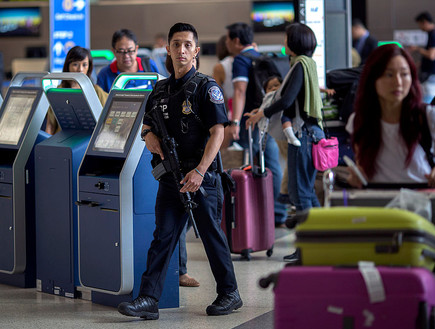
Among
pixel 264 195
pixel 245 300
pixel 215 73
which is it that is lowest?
pixel 245 300

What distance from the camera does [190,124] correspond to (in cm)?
456

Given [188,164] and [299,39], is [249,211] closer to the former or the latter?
[299,39]

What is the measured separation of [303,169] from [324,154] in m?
0.19

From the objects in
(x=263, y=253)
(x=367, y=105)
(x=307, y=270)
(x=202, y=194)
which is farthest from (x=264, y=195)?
(x=307, y=270)

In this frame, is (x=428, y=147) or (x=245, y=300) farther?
(x=245, y=300)

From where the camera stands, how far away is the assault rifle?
4.51 meters

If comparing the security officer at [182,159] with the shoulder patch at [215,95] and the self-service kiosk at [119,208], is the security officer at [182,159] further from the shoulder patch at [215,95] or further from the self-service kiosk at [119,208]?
the self-service kiosk at [119,208]

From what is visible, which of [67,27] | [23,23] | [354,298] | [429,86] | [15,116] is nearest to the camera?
[354,298]

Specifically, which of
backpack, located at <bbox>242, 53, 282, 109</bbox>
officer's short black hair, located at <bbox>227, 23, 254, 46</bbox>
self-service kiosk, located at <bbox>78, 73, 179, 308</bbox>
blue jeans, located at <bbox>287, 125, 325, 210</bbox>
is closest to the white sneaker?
blue jeans, located at <bbox>287, 125, 325, 210</bbox>

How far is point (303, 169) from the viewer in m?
5.97

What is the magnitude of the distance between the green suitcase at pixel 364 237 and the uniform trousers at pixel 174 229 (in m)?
1.89

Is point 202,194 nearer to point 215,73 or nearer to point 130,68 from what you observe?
point 130,68

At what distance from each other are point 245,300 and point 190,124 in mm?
1223

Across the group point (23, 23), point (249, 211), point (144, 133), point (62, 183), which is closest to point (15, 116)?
point (62, 183)
